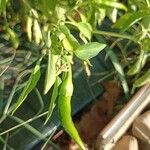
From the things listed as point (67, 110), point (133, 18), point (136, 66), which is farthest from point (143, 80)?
point (67, 110)

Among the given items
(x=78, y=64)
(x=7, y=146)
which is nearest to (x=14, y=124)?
(x=7, y=146)

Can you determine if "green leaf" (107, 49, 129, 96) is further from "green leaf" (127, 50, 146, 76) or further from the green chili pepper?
the green chili pepper

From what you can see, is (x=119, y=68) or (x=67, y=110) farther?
(x=119, y=68)

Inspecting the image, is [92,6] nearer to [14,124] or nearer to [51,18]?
[51,18]

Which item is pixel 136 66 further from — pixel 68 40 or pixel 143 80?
pixel 68 40

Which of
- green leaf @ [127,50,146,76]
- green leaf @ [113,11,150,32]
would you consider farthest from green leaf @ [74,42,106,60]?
green leaf @ [127,50,146,76]

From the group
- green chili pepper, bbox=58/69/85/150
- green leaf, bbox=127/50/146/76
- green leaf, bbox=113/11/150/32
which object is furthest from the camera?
green leaf, bbox=127/50/146/76

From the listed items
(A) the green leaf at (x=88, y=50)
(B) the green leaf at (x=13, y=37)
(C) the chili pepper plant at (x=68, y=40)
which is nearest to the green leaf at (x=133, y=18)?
(C) the chili pepper plant at (x=68, y=40)

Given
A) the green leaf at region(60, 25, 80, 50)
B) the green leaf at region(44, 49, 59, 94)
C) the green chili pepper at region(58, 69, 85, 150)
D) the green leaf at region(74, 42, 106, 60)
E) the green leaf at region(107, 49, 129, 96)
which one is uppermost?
the green leaf at region(60, 25, 80, 50)
